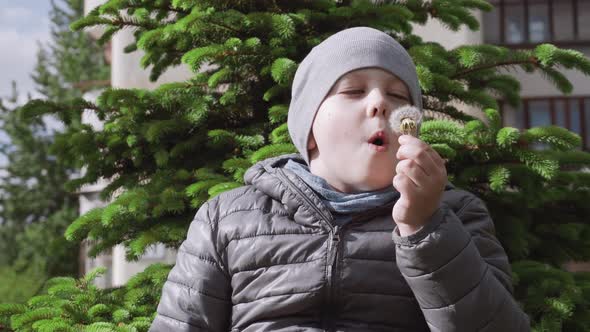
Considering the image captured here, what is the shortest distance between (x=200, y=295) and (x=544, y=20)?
15.8 metres

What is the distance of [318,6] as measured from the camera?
3.84 m

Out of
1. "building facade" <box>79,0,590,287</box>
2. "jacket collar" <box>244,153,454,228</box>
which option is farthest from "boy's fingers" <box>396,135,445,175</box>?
"building facade" <box>79,0,590,287</box>

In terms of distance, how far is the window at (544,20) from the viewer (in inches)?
622

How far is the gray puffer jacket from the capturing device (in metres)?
1.69

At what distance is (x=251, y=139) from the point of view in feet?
11.9

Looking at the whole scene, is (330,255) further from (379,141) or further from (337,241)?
(379,141)

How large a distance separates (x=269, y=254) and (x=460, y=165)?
5.90 ft

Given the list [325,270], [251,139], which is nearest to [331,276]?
[325,270]

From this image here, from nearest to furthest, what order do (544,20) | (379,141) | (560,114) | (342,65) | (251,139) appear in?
(379,141)
(342,65)
(251,139)
(560,114)
(544,20)

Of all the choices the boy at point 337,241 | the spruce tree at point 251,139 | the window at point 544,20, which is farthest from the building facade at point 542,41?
the boy at point 337,241

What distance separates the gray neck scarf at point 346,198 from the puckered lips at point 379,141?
5.6 inches

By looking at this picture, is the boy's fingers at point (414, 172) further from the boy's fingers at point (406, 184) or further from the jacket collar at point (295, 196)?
the jacket collar at point (295, 196)

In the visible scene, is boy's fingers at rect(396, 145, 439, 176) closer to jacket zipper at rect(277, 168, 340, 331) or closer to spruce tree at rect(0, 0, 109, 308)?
jacket zipper at rect(277, 168, 340, 331)

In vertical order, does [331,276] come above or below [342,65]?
below
